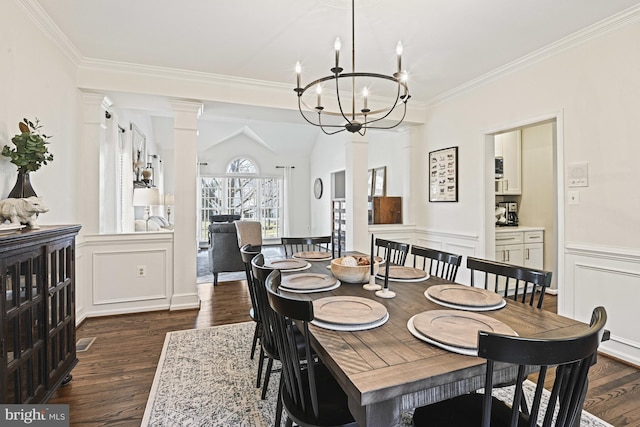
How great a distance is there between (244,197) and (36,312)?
766cm

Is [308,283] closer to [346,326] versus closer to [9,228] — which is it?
[346,326]

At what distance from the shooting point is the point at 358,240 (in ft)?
14.1

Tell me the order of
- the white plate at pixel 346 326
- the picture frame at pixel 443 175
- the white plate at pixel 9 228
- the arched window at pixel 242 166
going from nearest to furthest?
the white plate at pixel 346 326
the white plate at pixel 9 228
the picture frame at pixel 443 175
the arched window at pixel 242 166

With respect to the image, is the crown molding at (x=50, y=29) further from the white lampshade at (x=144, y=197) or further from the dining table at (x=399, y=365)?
the dining table at (x=399, y=365)

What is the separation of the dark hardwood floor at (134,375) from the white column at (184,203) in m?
0.26

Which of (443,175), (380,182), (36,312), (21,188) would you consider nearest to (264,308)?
(36,312)

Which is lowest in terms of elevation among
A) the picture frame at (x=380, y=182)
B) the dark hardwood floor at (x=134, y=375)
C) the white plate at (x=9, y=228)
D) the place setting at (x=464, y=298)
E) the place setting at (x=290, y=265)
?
the dark hardwood floor at (x=134, y=375)

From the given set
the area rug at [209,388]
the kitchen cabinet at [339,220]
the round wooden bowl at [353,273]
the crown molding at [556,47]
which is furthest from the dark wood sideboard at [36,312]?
the kitchen cabinet at [339,220]

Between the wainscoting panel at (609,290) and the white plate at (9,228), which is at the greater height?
the white plate at (9,228)

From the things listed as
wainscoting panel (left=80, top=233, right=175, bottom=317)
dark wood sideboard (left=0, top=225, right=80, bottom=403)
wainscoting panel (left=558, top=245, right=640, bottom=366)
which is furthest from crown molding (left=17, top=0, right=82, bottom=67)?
wainscoting panel (left=558, top=245, right=640, bottom=366)

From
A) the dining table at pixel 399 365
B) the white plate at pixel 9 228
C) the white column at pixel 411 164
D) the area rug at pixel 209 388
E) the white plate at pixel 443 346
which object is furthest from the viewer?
the white column at pixel 411 164

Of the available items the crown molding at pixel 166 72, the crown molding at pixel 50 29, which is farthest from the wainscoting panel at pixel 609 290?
the crown molding at pixel 50 29

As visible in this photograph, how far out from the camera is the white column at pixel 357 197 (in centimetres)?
430

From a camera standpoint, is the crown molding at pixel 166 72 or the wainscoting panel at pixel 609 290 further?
the crown molding at pixel 166 72
